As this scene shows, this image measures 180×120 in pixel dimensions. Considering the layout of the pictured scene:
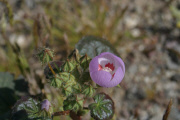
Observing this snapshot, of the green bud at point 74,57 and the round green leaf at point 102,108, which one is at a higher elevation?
the green bud at point 74,57

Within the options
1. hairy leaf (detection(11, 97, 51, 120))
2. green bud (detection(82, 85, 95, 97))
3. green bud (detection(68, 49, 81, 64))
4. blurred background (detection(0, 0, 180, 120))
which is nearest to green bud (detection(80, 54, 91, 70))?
green bud (detection(68, 49, 81, 64))

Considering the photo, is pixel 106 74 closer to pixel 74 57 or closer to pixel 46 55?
pixel 74 57

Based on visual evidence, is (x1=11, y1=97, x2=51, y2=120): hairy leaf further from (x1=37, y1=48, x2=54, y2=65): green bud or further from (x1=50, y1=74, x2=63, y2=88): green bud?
(x1=37, y1=48, x2=54, y2=65): green bud

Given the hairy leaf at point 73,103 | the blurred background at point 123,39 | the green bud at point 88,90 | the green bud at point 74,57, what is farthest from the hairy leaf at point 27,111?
the blurred background at point 123,39


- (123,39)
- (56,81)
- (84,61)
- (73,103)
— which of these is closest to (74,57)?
(84,61)

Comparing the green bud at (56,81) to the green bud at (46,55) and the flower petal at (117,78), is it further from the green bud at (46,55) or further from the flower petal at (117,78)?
the flower petal at (117,78)

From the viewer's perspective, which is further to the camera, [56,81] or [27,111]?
[27,111]

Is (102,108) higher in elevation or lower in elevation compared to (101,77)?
lower
